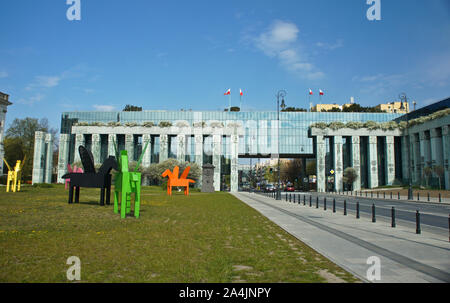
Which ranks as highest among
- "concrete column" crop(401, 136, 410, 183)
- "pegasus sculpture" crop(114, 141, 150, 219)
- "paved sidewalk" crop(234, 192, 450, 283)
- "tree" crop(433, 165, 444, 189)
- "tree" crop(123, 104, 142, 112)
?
"tree" crop(123, 104, 142, 112)

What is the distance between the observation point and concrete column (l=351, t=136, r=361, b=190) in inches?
2830

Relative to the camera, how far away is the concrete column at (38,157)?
74625mm

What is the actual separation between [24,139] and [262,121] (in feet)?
201

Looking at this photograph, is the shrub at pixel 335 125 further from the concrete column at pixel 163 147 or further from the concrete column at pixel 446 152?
the concrete column at pixel 163 147

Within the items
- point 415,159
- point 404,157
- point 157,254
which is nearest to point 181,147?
point 415,159

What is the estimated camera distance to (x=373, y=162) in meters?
73.2

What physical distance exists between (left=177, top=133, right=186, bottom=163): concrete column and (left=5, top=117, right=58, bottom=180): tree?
3365cm

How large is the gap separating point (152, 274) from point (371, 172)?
75.3m

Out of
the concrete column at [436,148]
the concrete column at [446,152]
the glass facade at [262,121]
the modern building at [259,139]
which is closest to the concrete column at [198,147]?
the modern building at [259,139]

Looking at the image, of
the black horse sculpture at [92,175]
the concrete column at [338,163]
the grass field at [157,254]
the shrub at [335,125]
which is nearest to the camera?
the grass field at [157,254]

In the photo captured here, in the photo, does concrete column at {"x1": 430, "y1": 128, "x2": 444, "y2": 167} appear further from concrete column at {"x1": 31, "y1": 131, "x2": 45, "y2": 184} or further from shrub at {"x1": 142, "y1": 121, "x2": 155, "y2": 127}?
concrete column at {"x1": 31, "y1": 131, "x2": 45, "y2": 184}

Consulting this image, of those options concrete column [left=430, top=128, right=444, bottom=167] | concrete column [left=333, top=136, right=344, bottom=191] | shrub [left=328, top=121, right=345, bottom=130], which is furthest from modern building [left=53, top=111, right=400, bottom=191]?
concrete column [left=430, top=128, right=444, bottom=167]

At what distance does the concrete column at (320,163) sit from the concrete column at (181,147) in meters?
32.2

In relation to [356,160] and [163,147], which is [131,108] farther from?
[356,160]
